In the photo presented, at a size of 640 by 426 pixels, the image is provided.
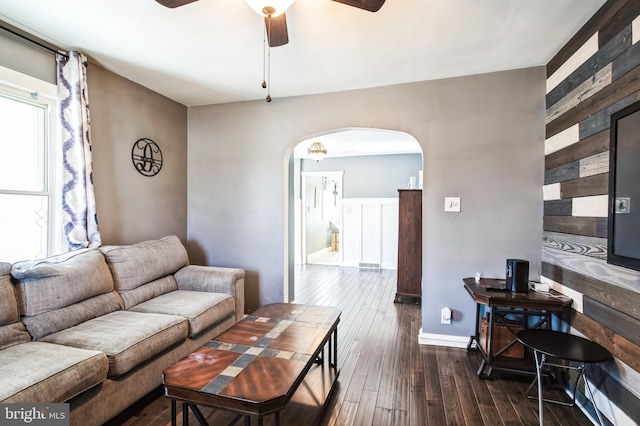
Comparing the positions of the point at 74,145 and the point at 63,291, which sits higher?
the point at 74,145

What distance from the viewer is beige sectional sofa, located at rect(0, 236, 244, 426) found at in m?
1.51

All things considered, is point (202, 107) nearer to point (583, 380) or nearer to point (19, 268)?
point (19, 268)

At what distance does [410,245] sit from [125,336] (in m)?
3.46

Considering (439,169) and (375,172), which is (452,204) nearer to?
(439,169)

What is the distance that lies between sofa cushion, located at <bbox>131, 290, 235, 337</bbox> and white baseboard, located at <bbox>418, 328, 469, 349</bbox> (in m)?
1.87

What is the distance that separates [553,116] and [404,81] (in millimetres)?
1295

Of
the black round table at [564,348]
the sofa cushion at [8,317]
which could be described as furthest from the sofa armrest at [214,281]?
the black round table at [564,348]

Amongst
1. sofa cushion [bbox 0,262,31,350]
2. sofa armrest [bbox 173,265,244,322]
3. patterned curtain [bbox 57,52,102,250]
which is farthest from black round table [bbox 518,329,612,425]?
patterned curtain [bbox 57,52,102,250]

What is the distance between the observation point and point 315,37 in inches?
87.6

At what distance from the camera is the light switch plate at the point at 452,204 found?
9.39 feet

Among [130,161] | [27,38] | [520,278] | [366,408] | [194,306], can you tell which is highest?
[27,38]

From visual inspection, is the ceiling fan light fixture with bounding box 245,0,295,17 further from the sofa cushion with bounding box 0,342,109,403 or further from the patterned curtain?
the sofa cushion with bounding box 0,342,109,403

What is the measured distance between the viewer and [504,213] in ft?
9.05

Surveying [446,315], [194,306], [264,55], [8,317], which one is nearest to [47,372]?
[8,317]
